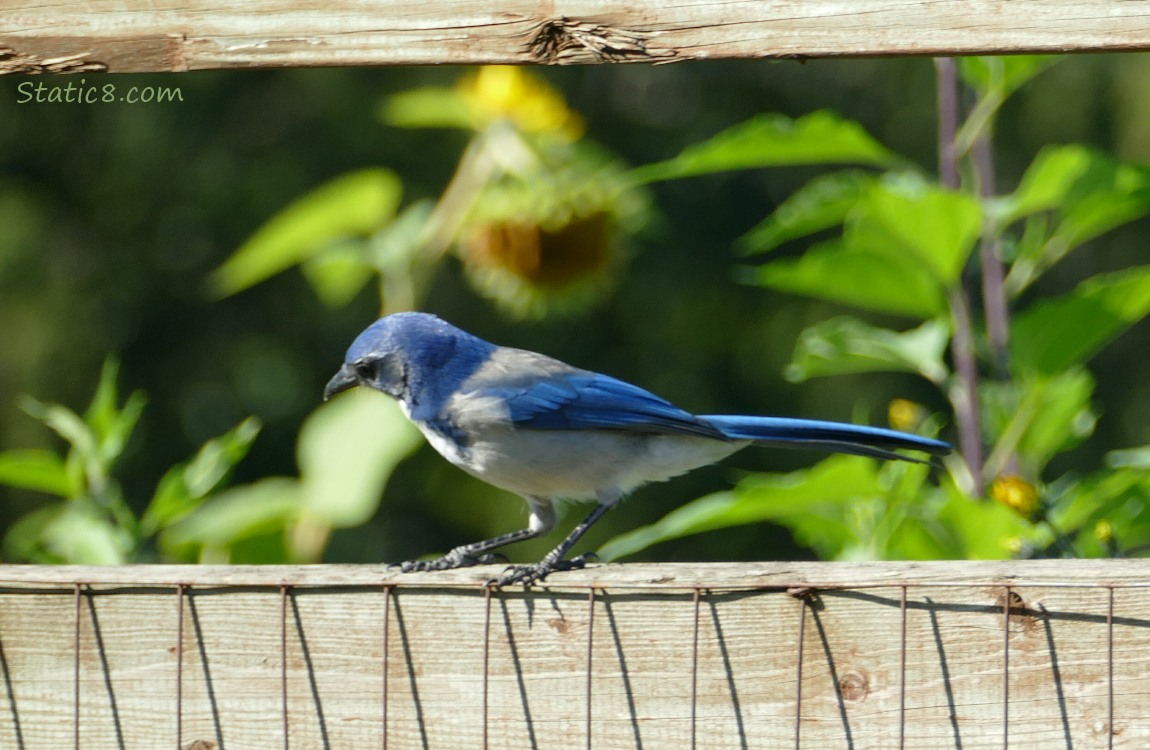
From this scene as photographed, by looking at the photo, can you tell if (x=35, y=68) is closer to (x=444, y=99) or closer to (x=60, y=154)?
(x=444, y=99)

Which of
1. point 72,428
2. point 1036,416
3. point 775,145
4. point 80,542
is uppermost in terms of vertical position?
point 775,145

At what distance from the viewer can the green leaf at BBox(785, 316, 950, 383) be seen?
304 centimetres

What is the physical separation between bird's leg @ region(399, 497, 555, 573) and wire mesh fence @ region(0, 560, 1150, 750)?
241 mm

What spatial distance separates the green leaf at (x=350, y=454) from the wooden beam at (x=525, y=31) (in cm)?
107

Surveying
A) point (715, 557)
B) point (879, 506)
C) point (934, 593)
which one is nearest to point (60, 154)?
point (715, 557)

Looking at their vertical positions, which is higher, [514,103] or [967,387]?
[514,103]

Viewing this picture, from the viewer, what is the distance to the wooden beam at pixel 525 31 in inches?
84.6

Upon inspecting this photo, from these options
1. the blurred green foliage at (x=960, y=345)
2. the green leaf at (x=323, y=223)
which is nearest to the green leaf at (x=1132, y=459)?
the blurred green foliage at (x=960, y=345)

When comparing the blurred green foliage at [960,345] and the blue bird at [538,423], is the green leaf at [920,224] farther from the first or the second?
the blue bird at [538,423]

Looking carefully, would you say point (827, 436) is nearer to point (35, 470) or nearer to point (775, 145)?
point (775, 145)

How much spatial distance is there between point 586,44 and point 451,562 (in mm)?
1206

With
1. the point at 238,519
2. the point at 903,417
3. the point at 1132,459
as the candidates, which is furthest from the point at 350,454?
the point at 1132,459

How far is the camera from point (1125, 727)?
2.26 metres

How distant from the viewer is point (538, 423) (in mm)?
3309
